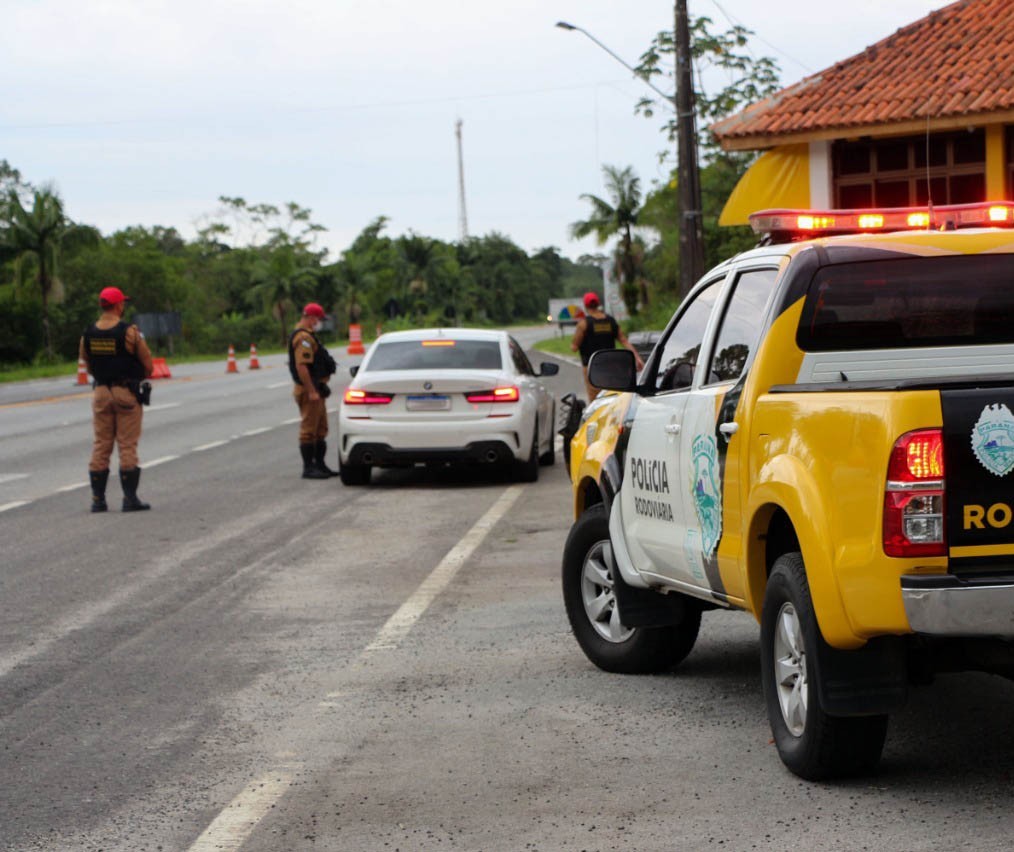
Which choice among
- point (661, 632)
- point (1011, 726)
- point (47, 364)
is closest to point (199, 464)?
point (661, 632)

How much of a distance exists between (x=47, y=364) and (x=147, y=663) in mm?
64520

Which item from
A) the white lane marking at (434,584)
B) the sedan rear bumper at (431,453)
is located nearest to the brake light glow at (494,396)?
the sedan rear bumper at (431,453)

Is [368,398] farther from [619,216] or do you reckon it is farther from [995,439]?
[619,216]

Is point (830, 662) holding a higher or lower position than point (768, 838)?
higher

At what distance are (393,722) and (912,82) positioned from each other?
19.3m

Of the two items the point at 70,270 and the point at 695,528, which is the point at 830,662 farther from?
the point at 70,270

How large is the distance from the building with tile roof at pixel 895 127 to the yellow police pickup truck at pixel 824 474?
1603cm

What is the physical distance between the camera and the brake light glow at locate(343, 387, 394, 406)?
15812mm

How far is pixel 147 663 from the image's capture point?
7.86 meters

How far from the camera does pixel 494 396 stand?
15.9 m

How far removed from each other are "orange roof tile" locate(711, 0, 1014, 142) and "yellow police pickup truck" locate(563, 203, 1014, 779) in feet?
52.6

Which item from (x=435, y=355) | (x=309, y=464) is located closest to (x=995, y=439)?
(x=435, y=355)

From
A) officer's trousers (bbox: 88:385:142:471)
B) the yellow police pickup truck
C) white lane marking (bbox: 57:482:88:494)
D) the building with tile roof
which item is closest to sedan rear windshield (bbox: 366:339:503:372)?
officer's trousers (bbox: 88:385:142:471)

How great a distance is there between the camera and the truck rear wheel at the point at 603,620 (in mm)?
7254
